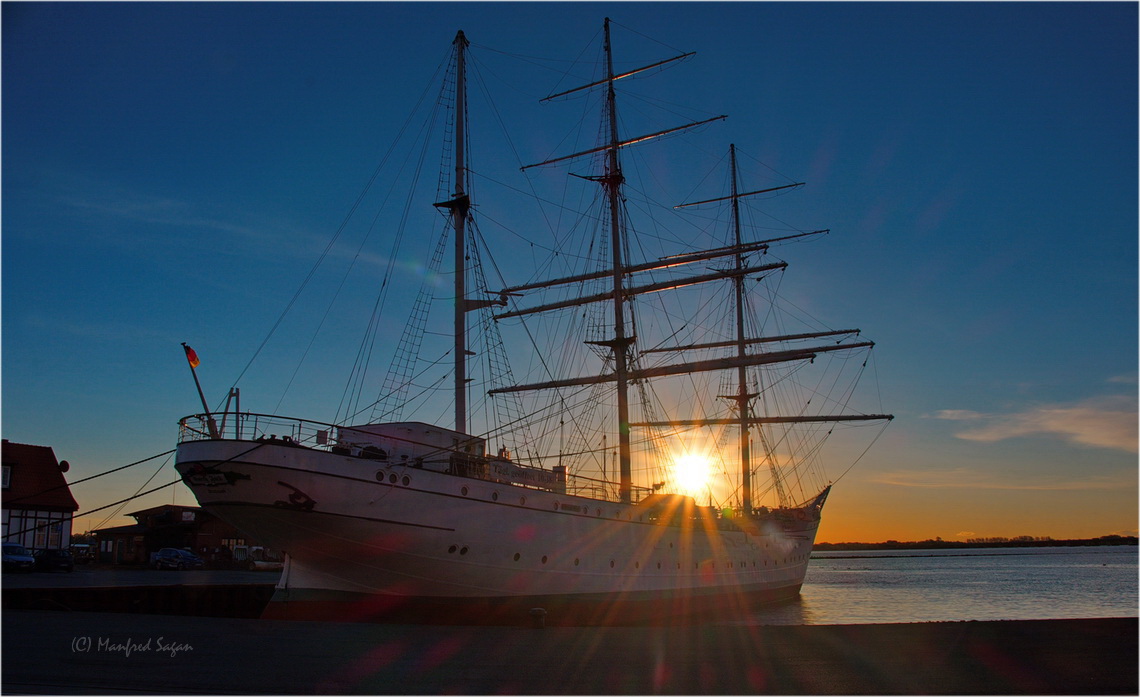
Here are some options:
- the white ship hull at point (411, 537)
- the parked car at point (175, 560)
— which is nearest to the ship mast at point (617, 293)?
the white ship hull at point (411, 537)

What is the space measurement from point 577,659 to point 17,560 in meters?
31.2

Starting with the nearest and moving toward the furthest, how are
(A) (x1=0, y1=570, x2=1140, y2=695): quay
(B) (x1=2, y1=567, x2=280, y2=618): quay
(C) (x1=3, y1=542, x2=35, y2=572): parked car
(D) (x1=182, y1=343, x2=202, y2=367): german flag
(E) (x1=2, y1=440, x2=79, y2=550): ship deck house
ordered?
(A) (x1=0, y1=570, x2=1140, y2=695): quay
(D) (x1=182, y1=343, x2=202, y2=367): german flag
(B) (x1=2, y1=567, x2=280, y2=618): quay
(C) (x1=3, y1=542, x2=35, y2=572): parked car
(E) (x1=2, y1=440, x2=79, y2=550): ship deck house

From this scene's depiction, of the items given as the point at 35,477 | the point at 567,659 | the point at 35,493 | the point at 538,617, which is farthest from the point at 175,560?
the point at 567,659

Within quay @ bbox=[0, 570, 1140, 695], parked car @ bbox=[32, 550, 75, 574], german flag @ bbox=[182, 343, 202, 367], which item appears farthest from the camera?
parked car @ bbox=[32, 550, 75, 574]

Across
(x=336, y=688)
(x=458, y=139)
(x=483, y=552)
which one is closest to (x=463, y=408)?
(x=483, y=552)

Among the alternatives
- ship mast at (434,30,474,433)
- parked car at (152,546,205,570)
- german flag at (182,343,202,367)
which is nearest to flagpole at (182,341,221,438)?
german flag at (182,343,202,367)

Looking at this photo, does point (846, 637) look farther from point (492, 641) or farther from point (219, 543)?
point (219, 543)

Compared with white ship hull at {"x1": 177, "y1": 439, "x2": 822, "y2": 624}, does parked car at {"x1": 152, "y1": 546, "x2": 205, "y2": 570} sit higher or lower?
lower

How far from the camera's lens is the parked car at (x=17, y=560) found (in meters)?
31.8

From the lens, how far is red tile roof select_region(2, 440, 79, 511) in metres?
41.0

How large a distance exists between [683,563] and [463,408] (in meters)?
12.6

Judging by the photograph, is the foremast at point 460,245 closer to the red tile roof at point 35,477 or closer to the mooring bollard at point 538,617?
the mooring bollard at point 538,617

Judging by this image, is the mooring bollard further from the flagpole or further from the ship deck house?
the ship deck house

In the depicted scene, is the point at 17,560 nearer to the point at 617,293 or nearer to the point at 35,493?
the point at 35,493
